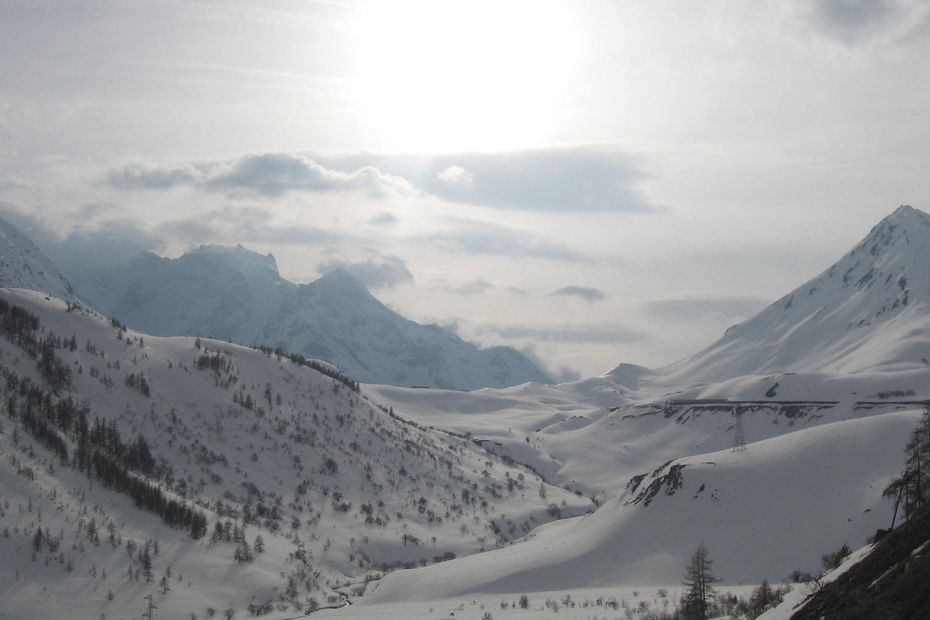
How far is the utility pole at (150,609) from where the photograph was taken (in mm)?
100519

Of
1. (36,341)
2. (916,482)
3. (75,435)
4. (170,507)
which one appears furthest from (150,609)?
(36,341)

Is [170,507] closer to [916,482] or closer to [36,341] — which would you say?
[36,341]

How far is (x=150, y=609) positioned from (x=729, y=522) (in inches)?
2838

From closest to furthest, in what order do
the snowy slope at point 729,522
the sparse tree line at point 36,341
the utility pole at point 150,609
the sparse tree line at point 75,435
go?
the snowy slope at point 729,522 → the utility pole at point 150,609 → the sparse tree line at point 75,435 → the sparse tree line at point 36,341

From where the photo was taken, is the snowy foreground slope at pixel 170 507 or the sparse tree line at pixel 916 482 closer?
the sparse tree line at pixel 916 482

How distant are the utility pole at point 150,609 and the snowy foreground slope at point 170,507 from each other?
62.1 inches

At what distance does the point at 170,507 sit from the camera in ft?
443

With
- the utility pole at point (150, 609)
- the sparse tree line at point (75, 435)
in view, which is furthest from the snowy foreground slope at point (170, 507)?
the utility pole at point (150, 609)

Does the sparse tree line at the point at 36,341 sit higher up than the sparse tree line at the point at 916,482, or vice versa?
the sparse tree line at the point at 36,341

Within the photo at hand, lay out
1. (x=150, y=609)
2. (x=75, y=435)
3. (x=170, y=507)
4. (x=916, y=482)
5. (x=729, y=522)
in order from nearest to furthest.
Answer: (x=916, y=482) < (x=729, y=522) < (x=150, y=609) < (x=170, y=507) < (x=75, y=435)

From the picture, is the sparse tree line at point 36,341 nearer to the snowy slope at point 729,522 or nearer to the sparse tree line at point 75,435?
the sparse tree line at point 75,435

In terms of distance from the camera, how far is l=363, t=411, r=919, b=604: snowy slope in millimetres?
92125

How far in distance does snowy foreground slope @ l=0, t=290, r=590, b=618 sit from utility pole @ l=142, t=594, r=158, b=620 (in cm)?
158

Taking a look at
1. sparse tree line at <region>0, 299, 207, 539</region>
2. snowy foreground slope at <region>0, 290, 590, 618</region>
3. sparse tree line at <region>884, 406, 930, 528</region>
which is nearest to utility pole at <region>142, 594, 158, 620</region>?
snowy foreground slope at <region>0, 290, 590, 618</region>
